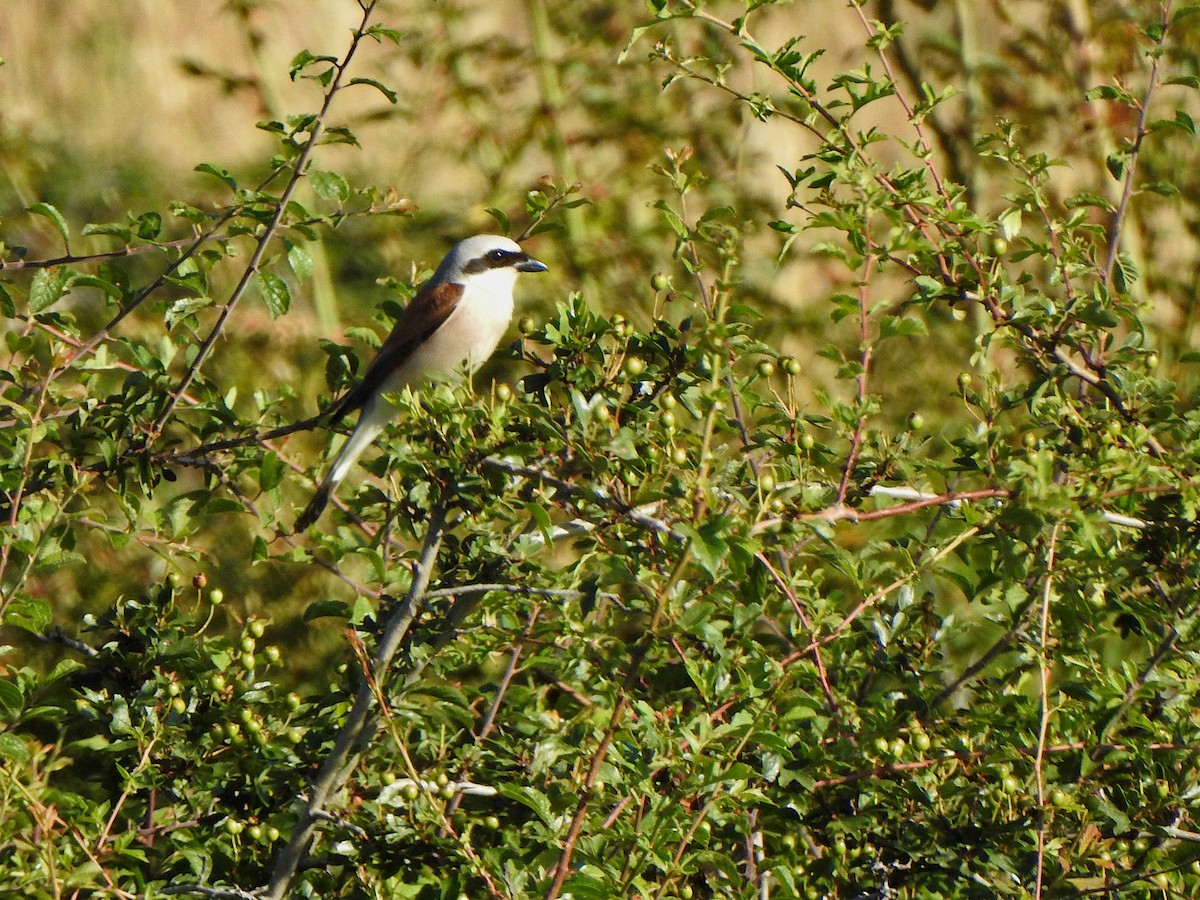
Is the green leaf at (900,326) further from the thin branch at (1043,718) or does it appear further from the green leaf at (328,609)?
the green leaf at (328,609)

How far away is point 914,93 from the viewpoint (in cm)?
546

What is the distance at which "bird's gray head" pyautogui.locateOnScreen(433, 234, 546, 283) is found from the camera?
4660mm

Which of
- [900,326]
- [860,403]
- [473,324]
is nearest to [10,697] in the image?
[860,403]

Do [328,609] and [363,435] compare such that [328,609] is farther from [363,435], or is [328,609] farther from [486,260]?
[486,260]

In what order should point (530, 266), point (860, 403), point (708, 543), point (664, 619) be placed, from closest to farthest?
point (708, 543)
point (664, 619)
point (860, 403)
point (530, 266)

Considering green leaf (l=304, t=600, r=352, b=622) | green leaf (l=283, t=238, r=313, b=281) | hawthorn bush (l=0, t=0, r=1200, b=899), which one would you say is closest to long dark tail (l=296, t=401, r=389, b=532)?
hawthorn bush (l=0, t=0, r=1200, b=899)

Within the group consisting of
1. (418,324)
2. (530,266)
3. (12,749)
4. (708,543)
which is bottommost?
(12,749)

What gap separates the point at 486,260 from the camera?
4730 mm

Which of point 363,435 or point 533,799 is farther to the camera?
point 363,435

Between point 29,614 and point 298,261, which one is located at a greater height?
point 298,261

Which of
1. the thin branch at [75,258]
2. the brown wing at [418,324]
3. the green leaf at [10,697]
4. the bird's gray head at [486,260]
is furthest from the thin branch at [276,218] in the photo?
the bird's gray head at [486,260]

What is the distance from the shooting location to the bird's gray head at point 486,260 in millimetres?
4660

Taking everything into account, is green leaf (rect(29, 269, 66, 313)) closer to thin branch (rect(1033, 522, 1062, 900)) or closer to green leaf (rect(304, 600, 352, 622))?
green leaf (rect(304, 600, 352, 622))

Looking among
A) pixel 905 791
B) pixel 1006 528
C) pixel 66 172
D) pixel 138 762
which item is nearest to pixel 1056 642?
pixel 1006 528
